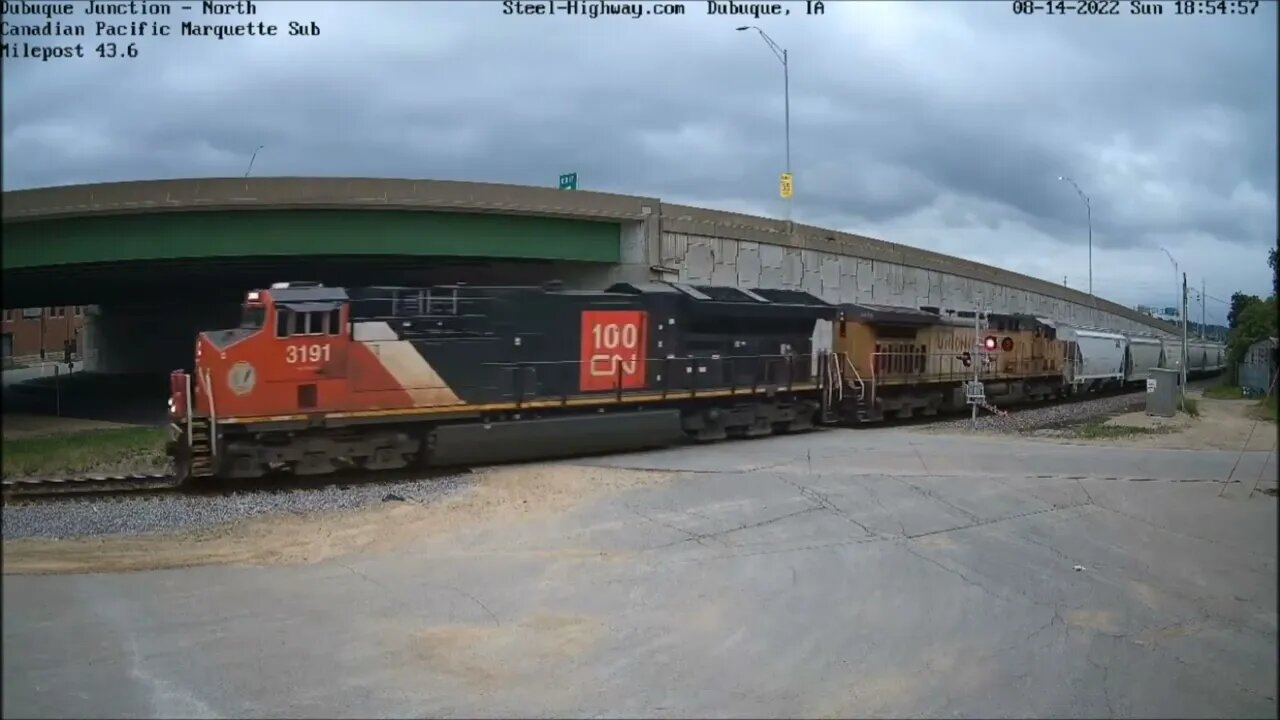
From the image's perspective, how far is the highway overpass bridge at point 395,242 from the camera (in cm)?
2138

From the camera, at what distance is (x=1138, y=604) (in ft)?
23.1

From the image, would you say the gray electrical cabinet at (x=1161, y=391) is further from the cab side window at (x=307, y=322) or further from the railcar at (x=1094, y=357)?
the cab side window at (x=307, y=322)

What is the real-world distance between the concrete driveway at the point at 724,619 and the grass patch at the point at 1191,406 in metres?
3.56

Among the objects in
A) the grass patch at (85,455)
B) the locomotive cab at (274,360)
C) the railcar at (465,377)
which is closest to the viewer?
the locomotive cab at (274,360)

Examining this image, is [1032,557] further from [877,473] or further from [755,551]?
[877,473]

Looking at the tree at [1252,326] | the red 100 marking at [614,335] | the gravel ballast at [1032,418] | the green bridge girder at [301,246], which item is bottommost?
the gravel ballast at [1032,418]

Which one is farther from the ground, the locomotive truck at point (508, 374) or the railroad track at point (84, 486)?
the locomotive truck at point (508, 374)

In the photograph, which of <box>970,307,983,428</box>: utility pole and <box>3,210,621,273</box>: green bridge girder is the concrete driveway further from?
<box>3,210,621,273</box>: green bridge girder

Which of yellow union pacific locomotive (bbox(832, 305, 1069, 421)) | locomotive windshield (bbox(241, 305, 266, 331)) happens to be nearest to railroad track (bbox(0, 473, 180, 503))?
locomotive windshield (bbox(241, 305, 266, 331))

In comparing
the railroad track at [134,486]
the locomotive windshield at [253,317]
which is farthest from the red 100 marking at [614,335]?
the locomotive windshield at [253,317]

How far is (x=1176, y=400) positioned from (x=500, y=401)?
542 inches

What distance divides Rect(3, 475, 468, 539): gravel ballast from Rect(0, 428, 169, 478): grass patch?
1840 mm

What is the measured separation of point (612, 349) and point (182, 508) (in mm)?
7897

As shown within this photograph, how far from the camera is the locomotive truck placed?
43.1ft
